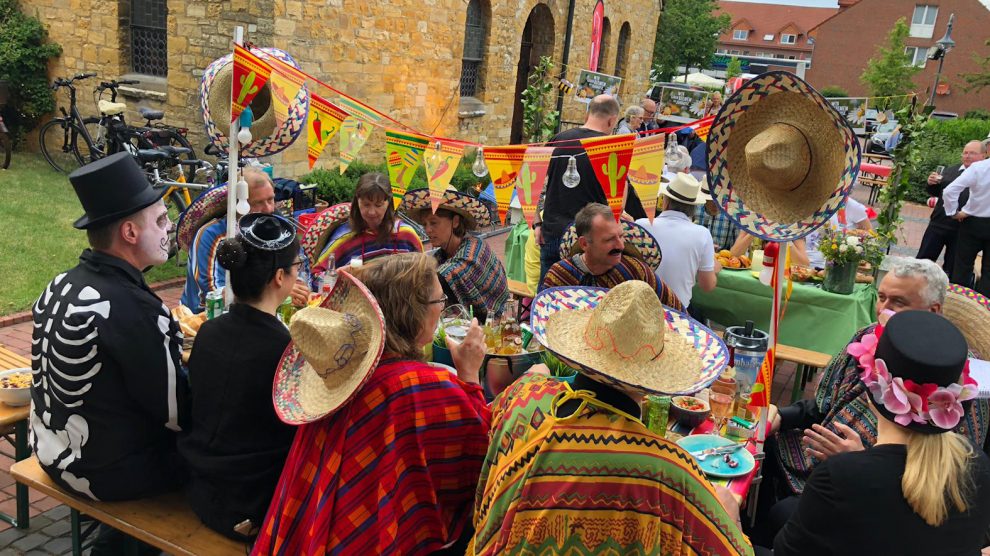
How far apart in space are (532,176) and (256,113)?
1698 millimetres

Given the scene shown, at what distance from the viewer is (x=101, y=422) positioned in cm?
293

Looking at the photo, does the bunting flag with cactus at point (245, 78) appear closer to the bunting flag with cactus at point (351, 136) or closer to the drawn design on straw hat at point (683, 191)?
the bunting flag with cactus at point (351, 136)

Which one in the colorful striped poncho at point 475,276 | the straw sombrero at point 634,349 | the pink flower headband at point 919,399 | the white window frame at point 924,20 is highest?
the white window frame at point 924,20

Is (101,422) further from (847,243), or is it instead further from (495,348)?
(847,243)

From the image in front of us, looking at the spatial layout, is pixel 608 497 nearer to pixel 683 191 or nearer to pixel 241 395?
pixel 241 395

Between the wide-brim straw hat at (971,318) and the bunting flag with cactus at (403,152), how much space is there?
3.08m

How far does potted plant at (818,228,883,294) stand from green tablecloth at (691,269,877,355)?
0.30 ft

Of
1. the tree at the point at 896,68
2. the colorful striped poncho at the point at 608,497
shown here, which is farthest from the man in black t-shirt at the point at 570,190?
the tree at the point at 896,68

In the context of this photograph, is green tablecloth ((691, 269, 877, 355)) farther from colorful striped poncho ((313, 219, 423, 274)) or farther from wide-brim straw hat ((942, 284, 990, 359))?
colorful striped poncho ((313, 219, 423, 274))

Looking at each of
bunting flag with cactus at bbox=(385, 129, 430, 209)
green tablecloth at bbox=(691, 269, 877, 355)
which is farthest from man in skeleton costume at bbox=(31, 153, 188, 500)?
green tablecloth at bbox=(691, 269, 877, 355)

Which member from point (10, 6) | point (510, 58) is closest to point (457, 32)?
point (510, 58)

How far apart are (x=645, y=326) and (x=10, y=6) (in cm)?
1389

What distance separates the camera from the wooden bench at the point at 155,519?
2.86m

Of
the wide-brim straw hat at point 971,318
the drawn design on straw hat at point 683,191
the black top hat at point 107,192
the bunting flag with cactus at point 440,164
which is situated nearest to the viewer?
the black top hat at point 107,192
